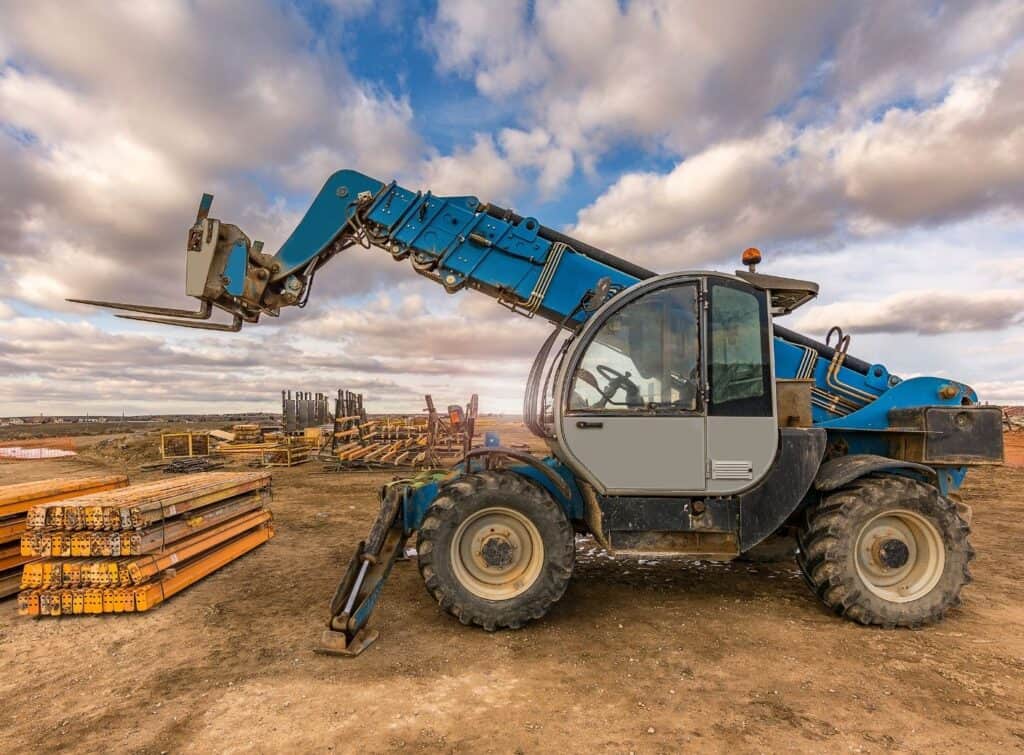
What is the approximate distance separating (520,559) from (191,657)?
2.74 meters

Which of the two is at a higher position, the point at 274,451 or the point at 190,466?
the point at 274,451

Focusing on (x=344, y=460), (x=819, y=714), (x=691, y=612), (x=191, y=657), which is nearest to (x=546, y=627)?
(x=691, y=612)

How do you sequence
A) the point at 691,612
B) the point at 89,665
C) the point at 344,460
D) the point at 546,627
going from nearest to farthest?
the point at 89,665 < the point at 546,627 < the point at 691,612 < the point at 344,460

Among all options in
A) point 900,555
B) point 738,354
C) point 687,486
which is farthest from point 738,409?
point 900,555

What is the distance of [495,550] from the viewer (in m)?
4.91

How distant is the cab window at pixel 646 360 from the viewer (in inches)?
194

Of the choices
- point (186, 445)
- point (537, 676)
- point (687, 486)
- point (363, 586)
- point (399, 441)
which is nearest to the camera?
point (537, 676)

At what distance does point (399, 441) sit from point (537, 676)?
18.3 meters

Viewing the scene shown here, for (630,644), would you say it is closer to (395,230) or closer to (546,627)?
(546,627)

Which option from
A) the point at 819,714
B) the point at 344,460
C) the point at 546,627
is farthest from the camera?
the point at 344,460

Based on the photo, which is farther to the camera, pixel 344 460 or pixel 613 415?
pixel 344 460

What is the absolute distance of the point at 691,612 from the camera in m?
5.26

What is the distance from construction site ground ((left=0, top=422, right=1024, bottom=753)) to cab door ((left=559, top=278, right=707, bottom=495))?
1.37 metres

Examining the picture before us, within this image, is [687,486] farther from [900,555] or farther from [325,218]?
[325,218]
